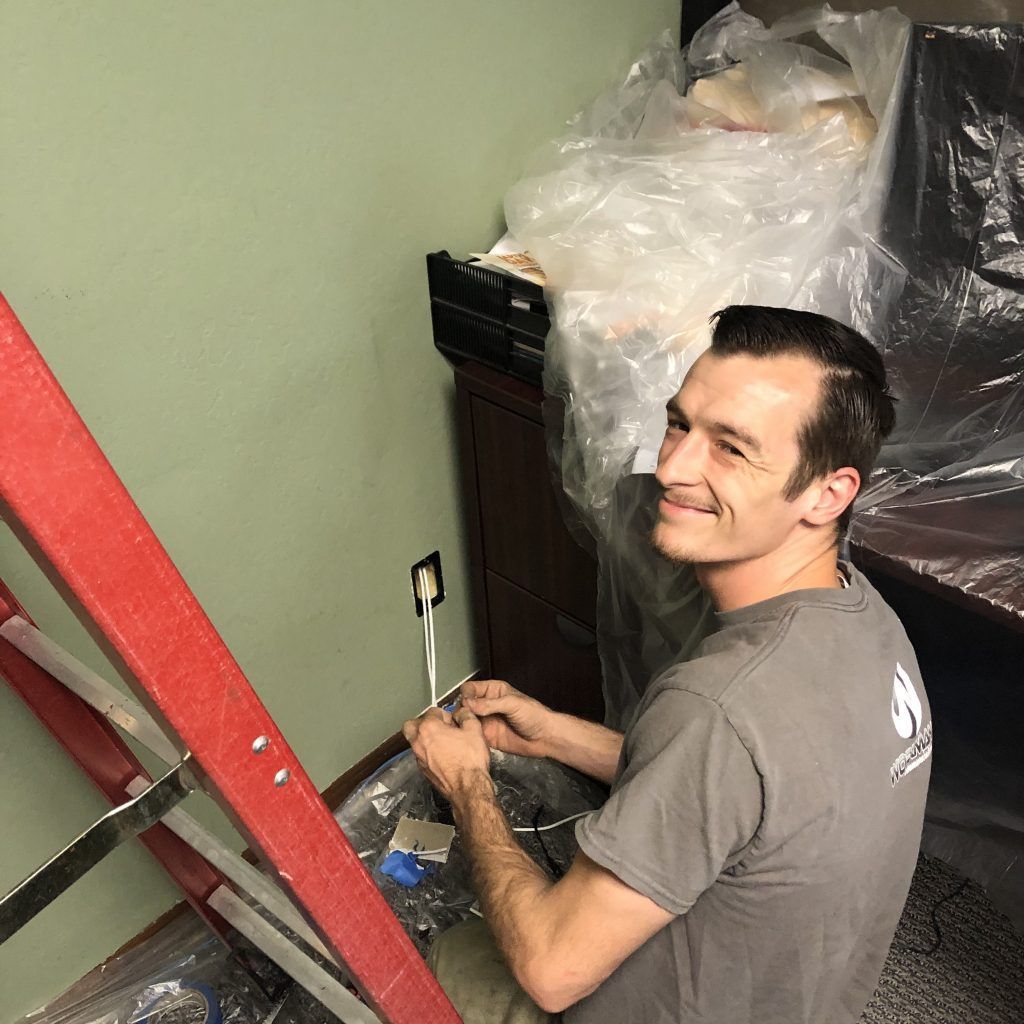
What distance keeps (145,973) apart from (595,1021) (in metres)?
0.79

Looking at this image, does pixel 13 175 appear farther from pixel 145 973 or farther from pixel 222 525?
pixel 145 973

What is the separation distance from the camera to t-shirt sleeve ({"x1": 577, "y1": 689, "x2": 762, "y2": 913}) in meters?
0.70

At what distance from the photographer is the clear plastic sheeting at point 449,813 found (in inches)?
56.8

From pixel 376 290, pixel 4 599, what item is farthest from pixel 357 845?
pixel 376 290

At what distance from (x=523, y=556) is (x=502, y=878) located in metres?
0.66

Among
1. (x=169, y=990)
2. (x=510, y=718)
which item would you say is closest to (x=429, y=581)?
(x=510, y=718)

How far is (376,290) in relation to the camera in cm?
126

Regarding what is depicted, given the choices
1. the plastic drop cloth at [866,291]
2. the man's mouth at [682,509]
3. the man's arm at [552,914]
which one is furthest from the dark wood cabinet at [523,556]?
the man's arm at [552,914]

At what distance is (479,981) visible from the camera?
1.03 metres

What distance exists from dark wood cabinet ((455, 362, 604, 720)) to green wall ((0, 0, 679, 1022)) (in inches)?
3.1

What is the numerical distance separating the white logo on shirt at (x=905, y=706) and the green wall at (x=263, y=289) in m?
0.81

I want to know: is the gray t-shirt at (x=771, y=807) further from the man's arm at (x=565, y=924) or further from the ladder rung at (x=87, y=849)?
the ladder rung at (x=87, y=849)

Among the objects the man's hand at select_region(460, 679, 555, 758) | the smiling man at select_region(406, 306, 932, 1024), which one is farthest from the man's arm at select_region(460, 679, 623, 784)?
the smiling man at select_region(406, 306, 932, 1024)

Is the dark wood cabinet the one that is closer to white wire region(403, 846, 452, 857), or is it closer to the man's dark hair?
white wire region(403, 846, 452, 857)
